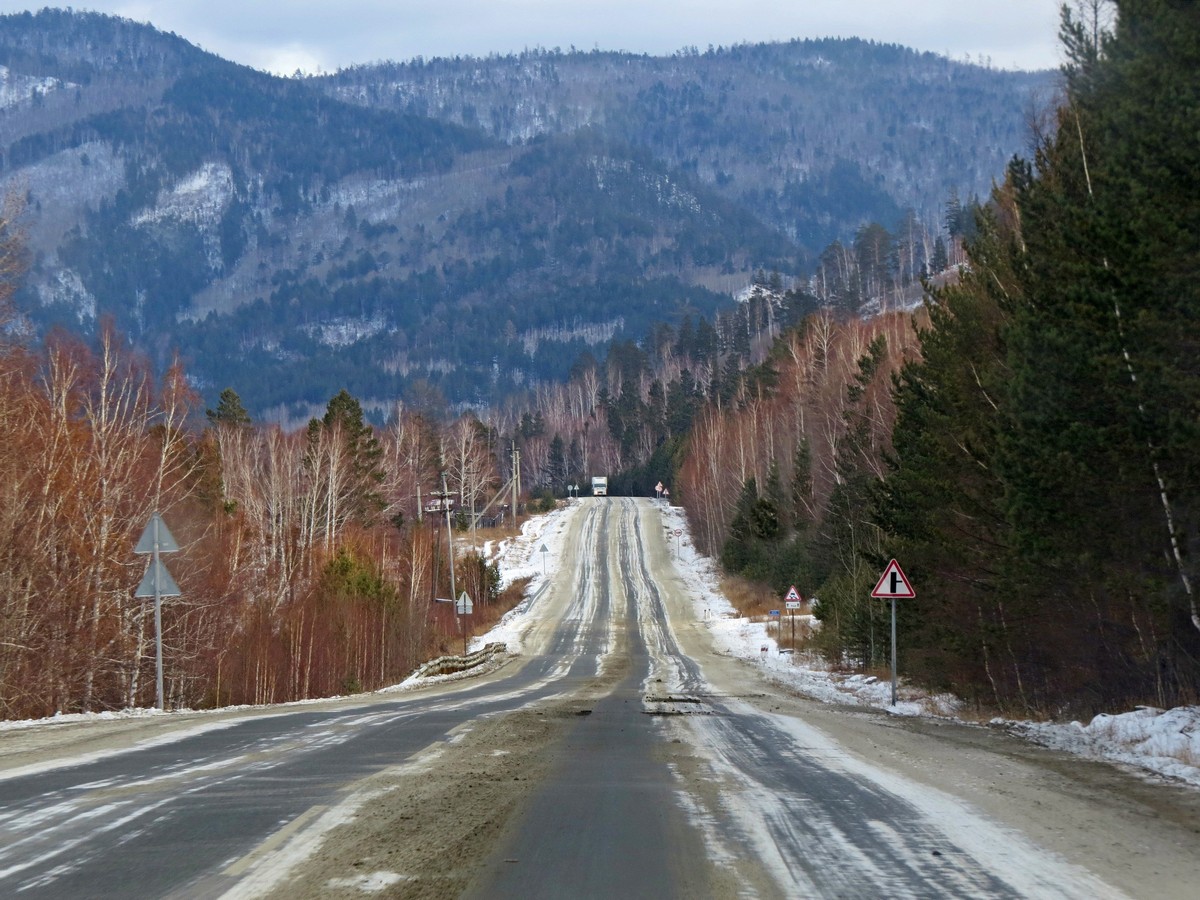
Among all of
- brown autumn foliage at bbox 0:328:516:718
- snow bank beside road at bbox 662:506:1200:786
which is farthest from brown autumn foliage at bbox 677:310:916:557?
brown autumn foliage at bbox 0:328:516:718

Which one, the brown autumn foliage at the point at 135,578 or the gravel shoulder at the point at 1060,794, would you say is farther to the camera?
the brown autumn foliage at the point at 135,578

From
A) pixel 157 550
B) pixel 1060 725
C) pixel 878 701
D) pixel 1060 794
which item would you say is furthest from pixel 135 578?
pixel 1060 794

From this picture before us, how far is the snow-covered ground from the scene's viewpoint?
38.4 ft

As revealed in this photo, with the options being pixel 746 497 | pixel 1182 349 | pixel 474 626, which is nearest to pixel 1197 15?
pixel 1182 349

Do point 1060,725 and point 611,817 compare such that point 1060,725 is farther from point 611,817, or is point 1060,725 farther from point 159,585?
point 159,585

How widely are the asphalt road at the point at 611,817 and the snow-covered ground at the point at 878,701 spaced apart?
81cm

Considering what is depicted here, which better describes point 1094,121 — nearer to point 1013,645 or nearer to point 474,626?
point 1013,645

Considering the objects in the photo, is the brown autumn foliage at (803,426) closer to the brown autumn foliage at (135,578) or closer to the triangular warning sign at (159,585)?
the brown autumn foliage at (135,578)

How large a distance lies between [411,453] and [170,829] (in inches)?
3902

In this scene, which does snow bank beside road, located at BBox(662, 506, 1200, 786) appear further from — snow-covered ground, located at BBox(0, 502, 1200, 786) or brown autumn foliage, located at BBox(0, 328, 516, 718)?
brown autumn foliage, located at BBox(0, 328, 516, 718)

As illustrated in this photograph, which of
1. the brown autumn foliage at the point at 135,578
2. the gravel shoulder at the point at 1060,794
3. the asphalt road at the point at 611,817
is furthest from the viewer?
the brown autumn foliage at the point at 135,578

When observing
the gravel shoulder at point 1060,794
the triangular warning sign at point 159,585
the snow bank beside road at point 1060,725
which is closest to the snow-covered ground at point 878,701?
the snow bank beside road at point 1060,725

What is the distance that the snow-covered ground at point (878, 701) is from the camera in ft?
38.4

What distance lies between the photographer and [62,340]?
85.8ft
